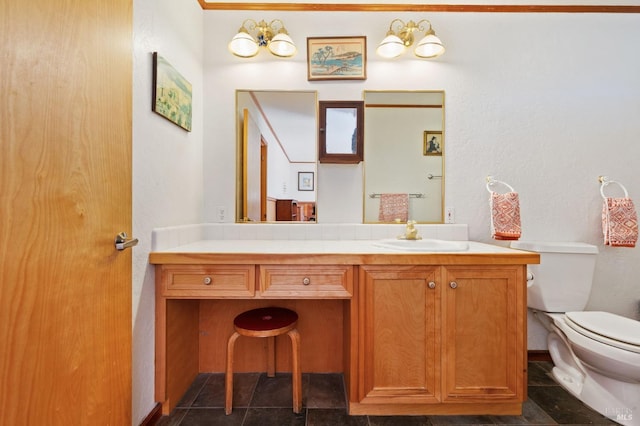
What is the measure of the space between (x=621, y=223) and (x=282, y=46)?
241 cm

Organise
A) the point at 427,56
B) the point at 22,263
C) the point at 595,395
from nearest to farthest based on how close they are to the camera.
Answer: the point at 22,263 < the point at 595,395 < the point at 427,56

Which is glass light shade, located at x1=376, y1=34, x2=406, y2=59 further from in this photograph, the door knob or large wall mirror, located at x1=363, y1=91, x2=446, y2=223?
the door knob

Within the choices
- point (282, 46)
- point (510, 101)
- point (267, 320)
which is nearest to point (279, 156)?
point (282, 46)

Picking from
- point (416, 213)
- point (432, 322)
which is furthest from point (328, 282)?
point (416, 213)

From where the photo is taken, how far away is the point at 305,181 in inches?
71.5

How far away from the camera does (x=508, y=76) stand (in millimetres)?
1802

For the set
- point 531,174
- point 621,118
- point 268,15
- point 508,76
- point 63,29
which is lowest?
point 531,174

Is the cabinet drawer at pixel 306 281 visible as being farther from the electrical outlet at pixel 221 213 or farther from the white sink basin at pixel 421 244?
the electrical outlet at pixel 221 213

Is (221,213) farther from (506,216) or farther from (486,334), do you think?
(506,216)

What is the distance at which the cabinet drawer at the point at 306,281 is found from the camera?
1231 millimetres

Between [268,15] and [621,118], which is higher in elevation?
[268,15]

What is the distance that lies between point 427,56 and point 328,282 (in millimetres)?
1597

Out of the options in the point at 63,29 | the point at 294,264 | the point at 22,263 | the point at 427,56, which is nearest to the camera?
the point at 22,263

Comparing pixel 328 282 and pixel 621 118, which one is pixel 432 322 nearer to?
pixel 328 282
